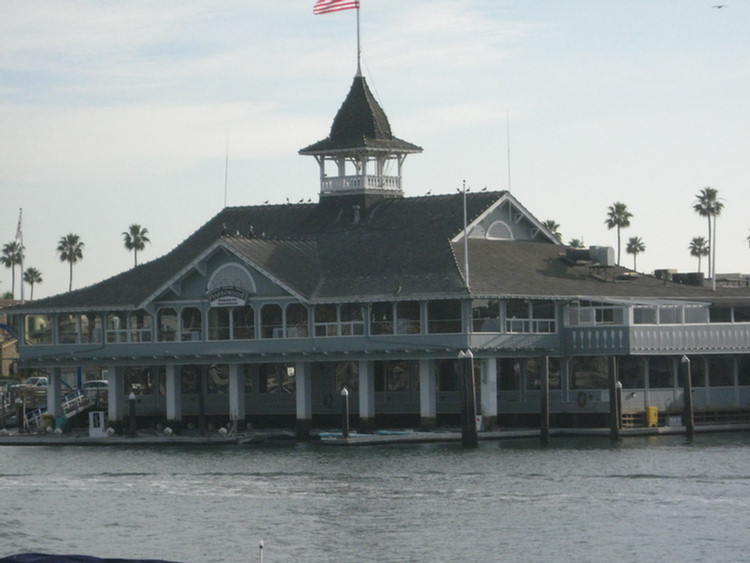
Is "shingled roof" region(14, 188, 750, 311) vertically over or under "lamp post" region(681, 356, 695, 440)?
over

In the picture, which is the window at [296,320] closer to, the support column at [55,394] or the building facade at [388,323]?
the building facade at [388,323]

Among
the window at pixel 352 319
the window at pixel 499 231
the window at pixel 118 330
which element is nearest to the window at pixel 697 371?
the window at pixel 499 231

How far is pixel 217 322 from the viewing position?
86938 mm

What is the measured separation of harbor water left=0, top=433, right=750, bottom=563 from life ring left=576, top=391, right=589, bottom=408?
4.62 meters

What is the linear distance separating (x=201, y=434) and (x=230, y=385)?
3.75 m

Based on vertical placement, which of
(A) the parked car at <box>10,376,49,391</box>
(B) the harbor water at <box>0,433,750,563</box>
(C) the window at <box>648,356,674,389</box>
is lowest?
(B) the harbor water at <box>0,433,750,563</box>

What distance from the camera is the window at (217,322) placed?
86.8 metres

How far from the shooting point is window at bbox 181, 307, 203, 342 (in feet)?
286

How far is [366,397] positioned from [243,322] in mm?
6957

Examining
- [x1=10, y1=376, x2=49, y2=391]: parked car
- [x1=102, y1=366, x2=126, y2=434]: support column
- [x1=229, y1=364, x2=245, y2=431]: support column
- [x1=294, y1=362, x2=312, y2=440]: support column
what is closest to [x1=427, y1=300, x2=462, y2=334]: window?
[x1=294, y1=362, x2=312, y2=440]: support column

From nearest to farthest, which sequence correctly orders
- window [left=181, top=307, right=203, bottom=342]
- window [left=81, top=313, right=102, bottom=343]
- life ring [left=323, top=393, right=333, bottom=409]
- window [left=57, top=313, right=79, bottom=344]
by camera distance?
window [left=181, top=307, right=203, bottom=342] → life ring [left=323, top=393, right=333, bottom=409] → window [left=81, top=313, right=102, bottom=343] → window [left=57, top=313, right=79, bottom=344]

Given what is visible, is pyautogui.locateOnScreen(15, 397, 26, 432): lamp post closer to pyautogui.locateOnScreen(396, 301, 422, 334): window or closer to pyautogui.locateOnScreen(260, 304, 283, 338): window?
pyautogui.locateOnScreen(260, 304, 283, 338): window

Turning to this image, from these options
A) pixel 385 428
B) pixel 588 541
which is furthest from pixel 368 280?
pixel 588 541

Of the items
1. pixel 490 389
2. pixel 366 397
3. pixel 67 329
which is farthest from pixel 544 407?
pixel 67 329
